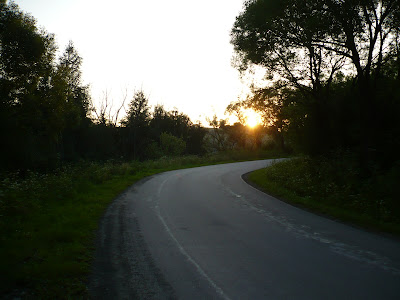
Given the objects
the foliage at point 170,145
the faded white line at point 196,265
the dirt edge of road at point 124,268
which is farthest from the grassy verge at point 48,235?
the foliage at point 170,145

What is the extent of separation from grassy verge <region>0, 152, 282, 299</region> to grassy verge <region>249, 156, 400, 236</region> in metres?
7.73

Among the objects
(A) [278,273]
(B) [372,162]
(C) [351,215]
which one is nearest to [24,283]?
(A) [278,273]

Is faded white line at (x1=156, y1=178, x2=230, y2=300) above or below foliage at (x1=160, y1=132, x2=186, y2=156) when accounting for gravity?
below

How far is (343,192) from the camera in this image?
1346cm

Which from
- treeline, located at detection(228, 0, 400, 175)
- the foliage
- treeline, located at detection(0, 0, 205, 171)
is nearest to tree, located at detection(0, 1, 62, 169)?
treeline, located at detection(0, 0, 205, 171)

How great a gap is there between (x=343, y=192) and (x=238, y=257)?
28.1 ft

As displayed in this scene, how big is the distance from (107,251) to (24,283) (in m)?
2.02

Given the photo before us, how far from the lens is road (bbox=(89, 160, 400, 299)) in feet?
16.5

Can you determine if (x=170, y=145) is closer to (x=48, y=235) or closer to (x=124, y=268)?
(x=48, y=235)

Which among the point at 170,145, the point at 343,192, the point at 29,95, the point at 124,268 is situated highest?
the point at 29,95

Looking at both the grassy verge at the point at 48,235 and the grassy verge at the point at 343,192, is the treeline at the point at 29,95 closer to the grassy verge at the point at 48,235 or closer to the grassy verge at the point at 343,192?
the grassy verge at the point at 48,235

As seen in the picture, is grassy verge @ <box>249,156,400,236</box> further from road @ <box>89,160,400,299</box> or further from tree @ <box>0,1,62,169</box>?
tree @ <box>0,1,62,169</box>

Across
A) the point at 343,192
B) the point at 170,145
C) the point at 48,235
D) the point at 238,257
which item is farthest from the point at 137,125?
the point at 238,257

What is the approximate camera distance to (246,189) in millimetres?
17266
